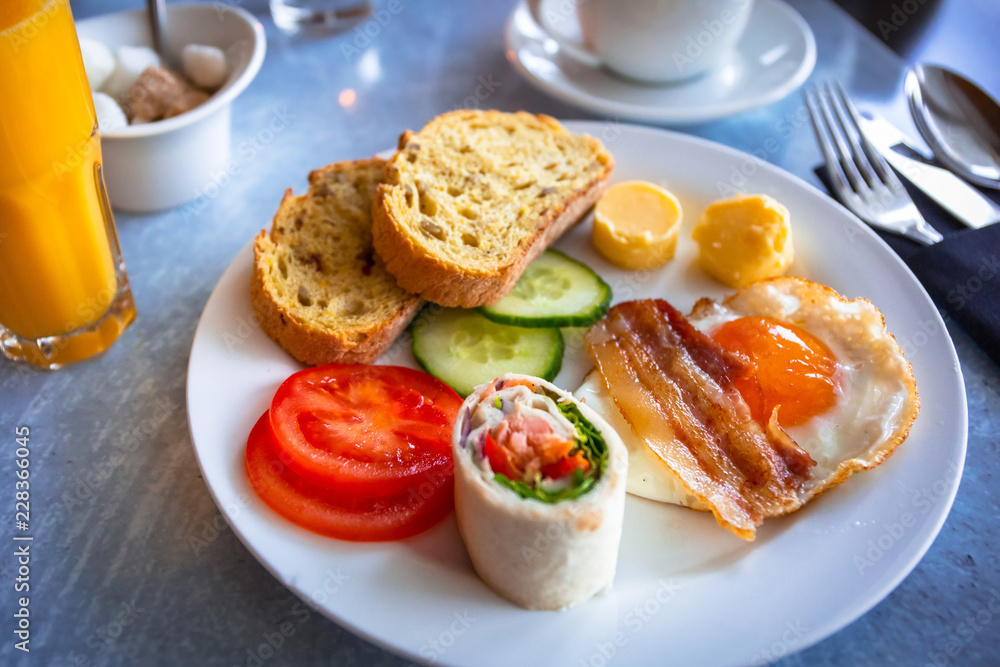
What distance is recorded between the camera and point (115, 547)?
6.59 ft

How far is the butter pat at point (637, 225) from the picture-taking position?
2.62m

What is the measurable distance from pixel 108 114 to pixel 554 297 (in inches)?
64.5

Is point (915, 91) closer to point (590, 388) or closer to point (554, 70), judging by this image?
point (554, 70)

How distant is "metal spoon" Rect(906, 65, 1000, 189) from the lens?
117 inches

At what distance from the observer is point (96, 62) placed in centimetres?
282

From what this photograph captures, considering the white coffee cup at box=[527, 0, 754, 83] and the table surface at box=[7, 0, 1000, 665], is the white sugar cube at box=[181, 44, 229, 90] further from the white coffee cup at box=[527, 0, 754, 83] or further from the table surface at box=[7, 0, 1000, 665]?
the white coffee cup at box=[527, 0, 754, 83]

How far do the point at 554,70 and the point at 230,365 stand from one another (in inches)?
79.2

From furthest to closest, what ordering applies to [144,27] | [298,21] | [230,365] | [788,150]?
[298,21]
[788,150]
[144,27]
[230,365]

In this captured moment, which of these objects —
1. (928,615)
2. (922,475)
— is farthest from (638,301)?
(928,615)
